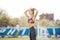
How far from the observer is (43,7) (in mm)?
1028

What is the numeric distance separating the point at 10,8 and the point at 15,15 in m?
0.07

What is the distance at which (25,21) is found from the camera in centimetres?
103

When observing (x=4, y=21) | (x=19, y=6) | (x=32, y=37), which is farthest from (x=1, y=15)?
(x=32, y=37)

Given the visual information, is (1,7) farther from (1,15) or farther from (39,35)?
(39,35)

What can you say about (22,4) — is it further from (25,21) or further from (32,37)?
(32,37)

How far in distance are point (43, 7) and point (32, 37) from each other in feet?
0.87

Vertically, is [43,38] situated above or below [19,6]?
below

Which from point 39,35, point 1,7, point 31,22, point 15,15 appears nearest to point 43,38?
point 39,35

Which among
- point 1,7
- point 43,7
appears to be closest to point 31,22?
point 43,7

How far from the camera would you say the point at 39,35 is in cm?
102

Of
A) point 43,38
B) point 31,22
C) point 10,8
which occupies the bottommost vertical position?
point 43,38

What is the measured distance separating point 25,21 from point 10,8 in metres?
0.17

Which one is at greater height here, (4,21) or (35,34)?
(4,21)

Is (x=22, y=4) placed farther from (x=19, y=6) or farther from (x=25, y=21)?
(x=25, y=21)
